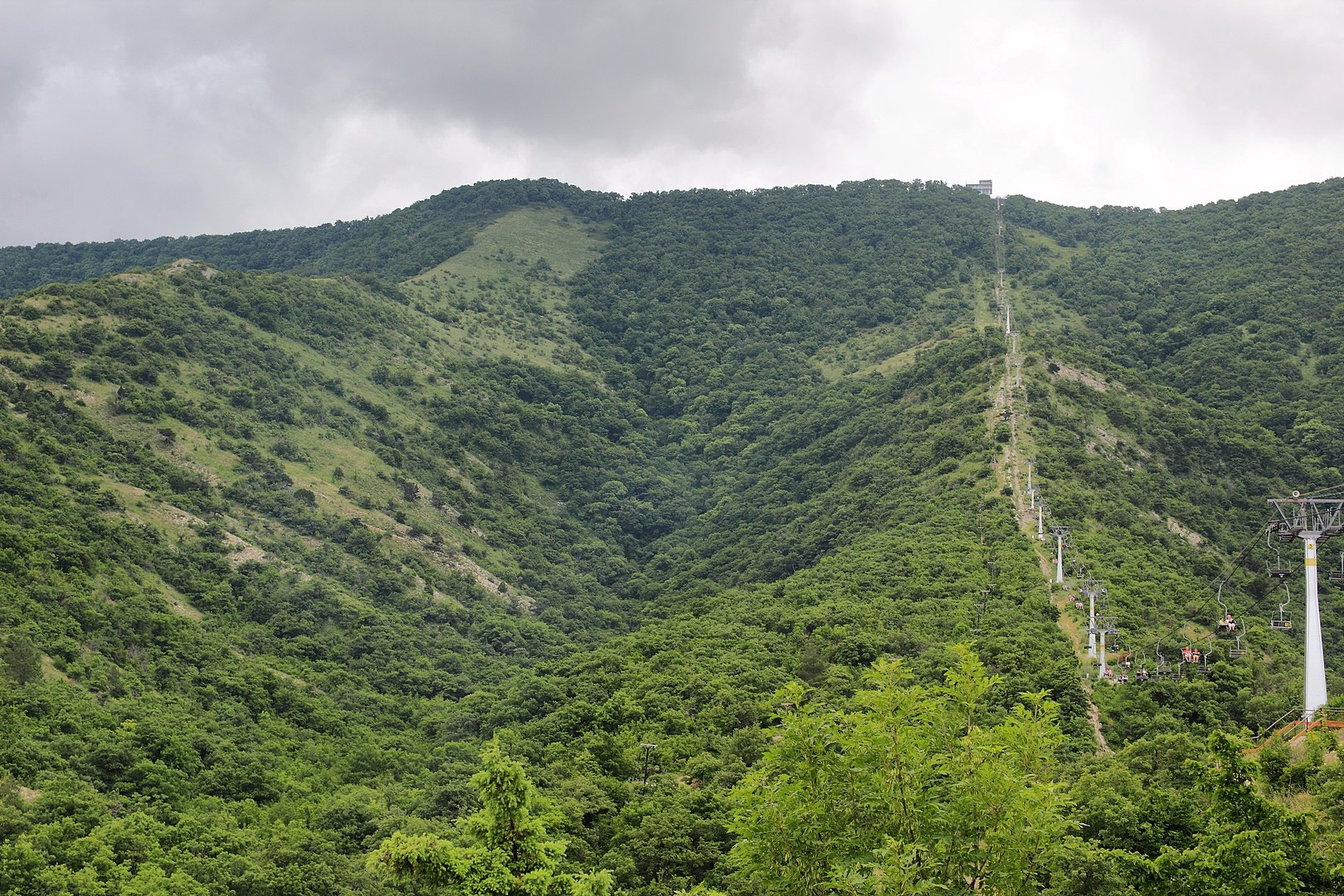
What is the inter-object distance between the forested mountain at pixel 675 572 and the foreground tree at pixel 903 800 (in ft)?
0.31

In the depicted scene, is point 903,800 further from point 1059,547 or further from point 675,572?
point 675,572

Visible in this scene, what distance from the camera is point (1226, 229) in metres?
151

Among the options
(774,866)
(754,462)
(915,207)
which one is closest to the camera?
(774,866)

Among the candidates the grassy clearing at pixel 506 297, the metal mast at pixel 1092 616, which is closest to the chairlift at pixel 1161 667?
the metal mast at pixel 1092 616

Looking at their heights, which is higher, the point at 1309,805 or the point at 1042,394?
the point at 1042,394

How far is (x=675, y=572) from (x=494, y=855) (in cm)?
9918

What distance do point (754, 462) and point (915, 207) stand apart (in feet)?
239

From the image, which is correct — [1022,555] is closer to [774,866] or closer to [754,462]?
[774,866]

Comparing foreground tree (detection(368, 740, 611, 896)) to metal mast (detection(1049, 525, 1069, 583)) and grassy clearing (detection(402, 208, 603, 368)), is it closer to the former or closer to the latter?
metal mast (detection(1049, 525, 1069, 583))

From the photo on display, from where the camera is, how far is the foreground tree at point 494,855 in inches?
811

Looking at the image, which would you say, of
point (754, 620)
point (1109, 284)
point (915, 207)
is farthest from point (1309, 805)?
point (915, 207)

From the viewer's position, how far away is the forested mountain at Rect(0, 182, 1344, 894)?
73.6 feet

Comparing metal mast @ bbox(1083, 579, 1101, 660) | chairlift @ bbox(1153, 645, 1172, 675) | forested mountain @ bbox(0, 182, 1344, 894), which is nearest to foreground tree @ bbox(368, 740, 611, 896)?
forested mountain @ bbox(0, 182, 1344, 894)

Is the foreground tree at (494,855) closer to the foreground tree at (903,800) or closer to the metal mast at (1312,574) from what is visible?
the foreground tree at (903,800)
